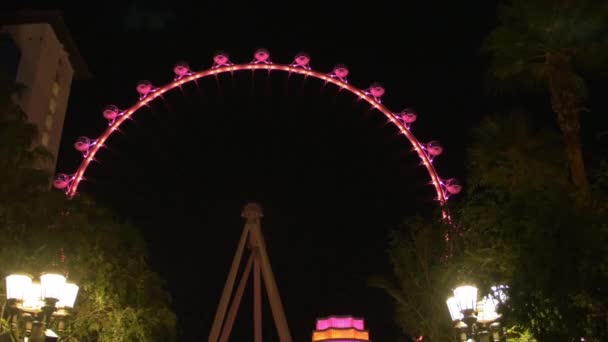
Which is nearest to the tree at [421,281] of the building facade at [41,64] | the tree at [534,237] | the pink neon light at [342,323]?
the tree at [534,237]

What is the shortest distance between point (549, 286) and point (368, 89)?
19236mm

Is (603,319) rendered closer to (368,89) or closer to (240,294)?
(368,89)

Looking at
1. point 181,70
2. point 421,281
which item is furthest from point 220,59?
point 421,281

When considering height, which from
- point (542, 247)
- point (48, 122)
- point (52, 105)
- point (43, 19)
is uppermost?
point (43, 19)

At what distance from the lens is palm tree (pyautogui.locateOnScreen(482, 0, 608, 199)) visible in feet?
54.9

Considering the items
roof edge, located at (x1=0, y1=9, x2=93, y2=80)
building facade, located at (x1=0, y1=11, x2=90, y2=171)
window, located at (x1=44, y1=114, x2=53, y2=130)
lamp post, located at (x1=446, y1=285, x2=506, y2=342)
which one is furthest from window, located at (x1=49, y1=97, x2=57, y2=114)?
lamp post, located at (x1=446, y1=285, x2=506, y2=342)

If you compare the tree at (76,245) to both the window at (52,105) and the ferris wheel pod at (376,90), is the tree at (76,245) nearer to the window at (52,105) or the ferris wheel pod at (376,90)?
the ferris wheel pod at (376,90)

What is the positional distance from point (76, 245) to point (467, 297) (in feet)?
31.5

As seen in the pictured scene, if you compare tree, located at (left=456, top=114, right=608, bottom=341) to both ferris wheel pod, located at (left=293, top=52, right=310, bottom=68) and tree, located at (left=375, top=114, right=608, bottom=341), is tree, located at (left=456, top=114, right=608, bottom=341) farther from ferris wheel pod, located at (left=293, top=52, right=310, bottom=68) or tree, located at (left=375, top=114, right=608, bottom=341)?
ferris wheel pod, located at (left=293, top=52, right=310, bottom=68)

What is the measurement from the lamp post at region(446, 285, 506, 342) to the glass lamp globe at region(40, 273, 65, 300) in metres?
7.24

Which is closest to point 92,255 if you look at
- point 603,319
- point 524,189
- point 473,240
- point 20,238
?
point 20,238

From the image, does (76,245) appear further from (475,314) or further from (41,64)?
(41,64)

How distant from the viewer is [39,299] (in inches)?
512

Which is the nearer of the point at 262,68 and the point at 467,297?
the point at 467,297
